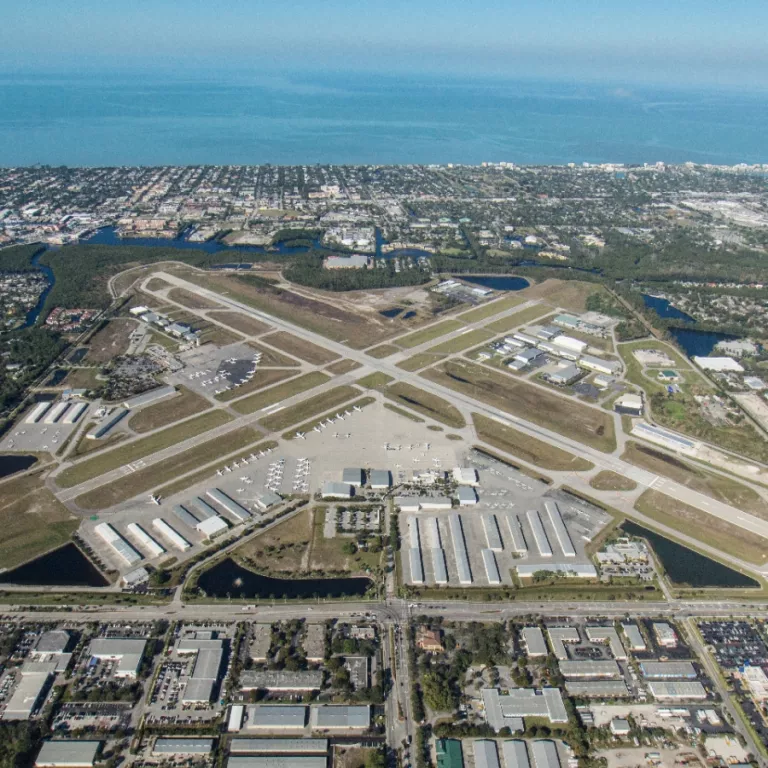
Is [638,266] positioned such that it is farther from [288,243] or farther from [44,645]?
[44,645]

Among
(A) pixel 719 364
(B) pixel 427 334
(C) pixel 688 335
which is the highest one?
(A) pixel 719 364

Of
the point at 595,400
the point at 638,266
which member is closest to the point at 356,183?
the point at 638,266

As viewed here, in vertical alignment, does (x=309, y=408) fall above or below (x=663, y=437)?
below

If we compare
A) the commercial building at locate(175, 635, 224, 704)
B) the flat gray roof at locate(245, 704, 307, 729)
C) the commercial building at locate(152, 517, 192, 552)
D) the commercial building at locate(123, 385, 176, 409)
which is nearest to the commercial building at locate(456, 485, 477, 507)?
the flat gray roof at locate(245, 704, 307, 729)

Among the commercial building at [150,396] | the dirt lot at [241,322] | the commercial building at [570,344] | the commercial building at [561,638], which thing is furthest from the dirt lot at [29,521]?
the commercial building at [570,344]

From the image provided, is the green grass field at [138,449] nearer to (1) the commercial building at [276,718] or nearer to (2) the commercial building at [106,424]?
(2) the commercial building at [106,424]

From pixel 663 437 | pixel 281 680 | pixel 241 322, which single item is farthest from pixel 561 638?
pixel 241 322

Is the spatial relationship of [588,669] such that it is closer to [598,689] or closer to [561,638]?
[598,689]
